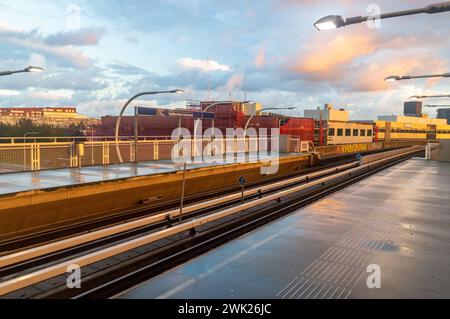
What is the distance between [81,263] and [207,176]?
Answer: 12809mm

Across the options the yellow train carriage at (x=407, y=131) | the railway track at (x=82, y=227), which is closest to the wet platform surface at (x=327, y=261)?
the railway track at (x=82, y=227)

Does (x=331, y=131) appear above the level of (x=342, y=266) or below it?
above

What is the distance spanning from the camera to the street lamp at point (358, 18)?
521 cm

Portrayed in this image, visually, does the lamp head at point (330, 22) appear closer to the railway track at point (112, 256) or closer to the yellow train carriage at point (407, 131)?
the railway track at point (112, 256)

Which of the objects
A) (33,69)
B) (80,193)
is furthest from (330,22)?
(33,69)

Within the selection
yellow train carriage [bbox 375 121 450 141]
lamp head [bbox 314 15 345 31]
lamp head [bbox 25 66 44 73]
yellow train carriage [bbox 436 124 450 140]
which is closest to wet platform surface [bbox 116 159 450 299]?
lamp head [bbox 314 15 345 31]

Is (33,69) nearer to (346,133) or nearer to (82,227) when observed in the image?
(82,227)

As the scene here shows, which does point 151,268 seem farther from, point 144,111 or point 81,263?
point 144,111

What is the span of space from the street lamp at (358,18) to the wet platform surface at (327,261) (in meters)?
4.13

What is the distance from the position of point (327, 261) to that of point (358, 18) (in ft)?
14.2

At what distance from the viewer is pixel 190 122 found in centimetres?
5216

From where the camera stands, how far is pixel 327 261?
6.28 m

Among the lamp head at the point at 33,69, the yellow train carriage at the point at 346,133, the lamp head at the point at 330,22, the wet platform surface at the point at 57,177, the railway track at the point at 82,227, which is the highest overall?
the lamp head at the point at 33,69

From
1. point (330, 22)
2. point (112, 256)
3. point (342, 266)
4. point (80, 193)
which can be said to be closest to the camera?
point (330, 22)
